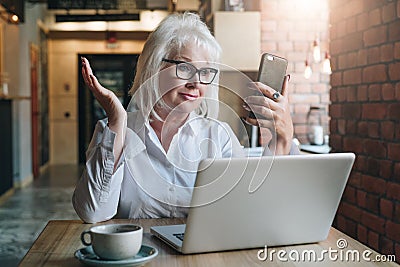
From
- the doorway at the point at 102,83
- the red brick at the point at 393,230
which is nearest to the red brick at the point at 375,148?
the red brick at the point at 393,230

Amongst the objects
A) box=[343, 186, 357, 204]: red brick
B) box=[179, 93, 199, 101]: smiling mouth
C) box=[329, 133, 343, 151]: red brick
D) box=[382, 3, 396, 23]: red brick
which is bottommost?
box=[343, 186, 357, 204]: red brick

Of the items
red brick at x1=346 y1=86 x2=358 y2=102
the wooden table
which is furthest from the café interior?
the wooden table

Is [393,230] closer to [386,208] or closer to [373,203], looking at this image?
[386,208]

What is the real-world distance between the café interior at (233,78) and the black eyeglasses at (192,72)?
8 cm

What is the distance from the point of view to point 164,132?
1943mm

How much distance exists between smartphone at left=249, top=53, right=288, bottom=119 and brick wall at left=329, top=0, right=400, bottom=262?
0.99m

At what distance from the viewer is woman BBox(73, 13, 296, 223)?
1.67 metres

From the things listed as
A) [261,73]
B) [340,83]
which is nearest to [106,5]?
[340,83]

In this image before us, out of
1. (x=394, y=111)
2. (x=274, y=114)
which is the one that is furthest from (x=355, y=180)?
(x=274, y=114)

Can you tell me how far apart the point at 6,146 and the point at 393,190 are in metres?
5.89

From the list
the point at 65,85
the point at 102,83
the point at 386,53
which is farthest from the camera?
the point at 102,83

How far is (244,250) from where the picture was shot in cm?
139

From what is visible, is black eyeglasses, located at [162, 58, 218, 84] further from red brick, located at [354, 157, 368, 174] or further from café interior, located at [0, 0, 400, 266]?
red brick, located at [354, 157, 368, 174]

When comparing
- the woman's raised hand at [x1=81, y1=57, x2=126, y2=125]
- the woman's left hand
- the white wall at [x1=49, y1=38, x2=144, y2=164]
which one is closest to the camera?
the woman's raised hand at [x1=81, y1=57, x2=126, y2=125]
